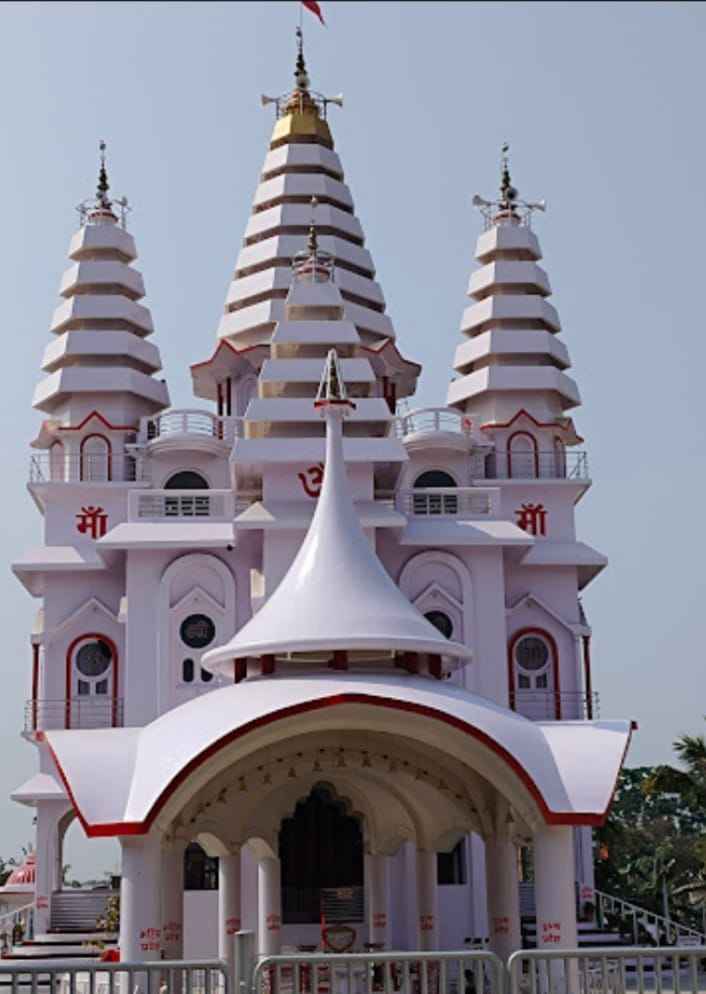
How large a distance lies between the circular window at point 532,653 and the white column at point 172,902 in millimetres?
15809

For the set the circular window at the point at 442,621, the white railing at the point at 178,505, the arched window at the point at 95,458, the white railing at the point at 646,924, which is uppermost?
the arched window at the point at 95,458

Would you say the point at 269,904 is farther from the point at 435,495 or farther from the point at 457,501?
the point at 435,495

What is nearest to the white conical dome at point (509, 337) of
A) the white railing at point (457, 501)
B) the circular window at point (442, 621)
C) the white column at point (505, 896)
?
the white railing at point (457, 501)

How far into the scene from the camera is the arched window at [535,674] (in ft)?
126

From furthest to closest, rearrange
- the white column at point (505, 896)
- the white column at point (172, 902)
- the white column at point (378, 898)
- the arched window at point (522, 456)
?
1. the arched window at point (522, 456)
2. the white column at point (378, 898)
3. the white column at point (505, 896)
4. the white column at point (172, 902)

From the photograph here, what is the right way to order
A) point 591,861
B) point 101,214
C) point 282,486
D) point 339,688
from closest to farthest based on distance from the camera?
point 339,688
point 282,486
point 591,861
point 101,214

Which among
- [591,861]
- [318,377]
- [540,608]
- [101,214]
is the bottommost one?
[591,861]

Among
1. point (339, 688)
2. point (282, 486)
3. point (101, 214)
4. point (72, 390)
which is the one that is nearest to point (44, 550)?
point (72, 390)

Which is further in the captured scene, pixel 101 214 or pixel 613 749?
pixel 101 214

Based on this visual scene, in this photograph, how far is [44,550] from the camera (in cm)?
3888

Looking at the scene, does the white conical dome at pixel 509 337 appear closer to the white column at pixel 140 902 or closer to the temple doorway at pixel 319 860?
the temple doorway at pixel 319 860

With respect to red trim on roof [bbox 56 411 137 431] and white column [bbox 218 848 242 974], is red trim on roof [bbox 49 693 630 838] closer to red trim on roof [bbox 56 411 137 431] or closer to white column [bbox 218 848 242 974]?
white column [bbox 218 848 242 974]

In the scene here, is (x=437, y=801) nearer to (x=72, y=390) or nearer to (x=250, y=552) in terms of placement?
(x=250, y=552)

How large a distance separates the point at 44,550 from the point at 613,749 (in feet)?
65.6
